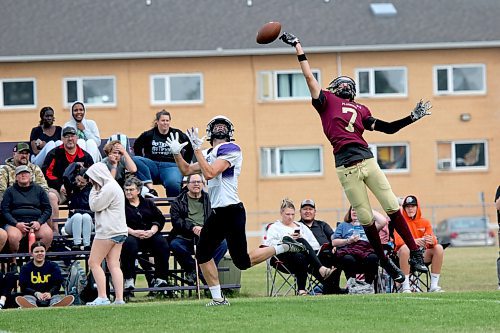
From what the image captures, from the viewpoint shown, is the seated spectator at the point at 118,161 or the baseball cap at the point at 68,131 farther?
the baseball cap at the point at 68,131

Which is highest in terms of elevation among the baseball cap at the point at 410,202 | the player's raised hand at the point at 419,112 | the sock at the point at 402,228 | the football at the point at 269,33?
the football at the point at 269,33

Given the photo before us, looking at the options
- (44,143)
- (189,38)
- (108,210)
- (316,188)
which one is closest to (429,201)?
(316,188)

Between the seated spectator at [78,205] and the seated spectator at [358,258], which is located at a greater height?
the seated spectator at [78,205]

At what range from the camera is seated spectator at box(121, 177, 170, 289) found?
15.6 metres

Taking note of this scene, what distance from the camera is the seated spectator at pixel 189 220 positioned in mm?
15945

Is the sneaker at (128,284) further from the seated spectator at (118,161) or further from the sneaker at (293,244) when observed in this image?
the sneaker at (293,244)

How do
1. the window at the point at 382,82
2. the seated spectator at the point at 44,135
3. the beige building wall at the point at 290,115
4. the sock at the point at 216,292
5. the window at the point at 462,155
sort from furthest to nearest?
the window at the point at 462,155 < the window at the point at 382,82 < the beige building wall at the point at 290,115 < the seated spectator at the point at 44,135 < the sock at the point at 216,292

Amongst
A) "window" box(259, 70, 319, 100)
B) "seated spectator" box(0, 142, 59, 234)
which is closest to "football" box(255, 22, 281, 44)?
"seated spectator" box(0, 142, 59, 234)

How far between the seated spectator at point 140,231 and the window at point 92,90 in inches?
872

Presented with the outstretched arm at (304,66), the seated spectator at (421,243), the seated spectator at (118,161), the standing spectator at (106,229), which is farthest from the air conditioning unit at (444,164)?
the outstretched arm at (304,66)

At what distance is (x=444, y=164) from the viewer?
39.5 metres

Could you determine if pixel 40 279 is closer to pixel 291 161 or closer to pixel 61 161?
pixel 61 161

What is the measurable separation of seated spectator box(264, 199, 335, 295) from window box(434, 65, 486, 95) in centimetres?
2339

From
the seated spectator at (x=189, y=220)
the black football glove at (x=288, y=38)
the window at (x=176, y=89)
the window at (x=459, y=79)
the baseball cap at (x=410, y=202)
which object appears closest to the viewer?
the black football glove at (x=288, y=38)
